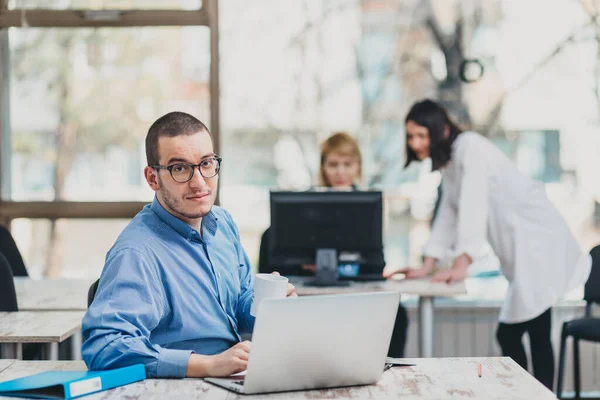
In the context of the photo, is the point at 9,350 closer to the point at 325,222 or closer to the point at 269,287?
the point at 269,287

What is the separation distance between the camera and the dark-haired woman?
3750 millimetres

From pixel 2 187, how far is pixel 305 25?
1.98 meters

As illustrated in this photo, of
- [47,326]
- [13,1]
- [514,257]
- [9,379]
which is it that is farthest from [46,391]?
[13,1]

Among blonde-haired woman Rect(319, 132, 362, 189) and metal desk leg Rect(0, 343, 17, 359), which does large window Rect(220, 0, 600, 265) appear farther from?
metal desk leg Rect(0, 343, 17, 359)

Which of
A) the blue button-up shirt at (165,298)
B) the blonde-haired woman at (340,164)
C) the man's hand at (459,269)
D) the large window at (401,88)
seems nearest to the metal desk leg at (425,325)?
the man's hand at (459,269)

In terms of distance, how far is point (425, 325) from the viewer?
12.4ft

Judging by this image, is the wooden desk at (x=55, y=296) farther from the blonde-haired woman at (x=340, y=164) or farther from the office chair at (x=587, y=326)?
the office chair at (x=587, y=326)

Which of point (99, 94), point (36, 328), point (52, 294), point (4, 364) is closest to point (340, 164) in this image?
point (99, 94)

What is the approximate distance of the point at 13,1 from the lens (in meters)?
4.80

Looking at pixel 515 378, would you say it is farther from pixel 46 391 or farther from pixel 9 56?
pixel 9 56

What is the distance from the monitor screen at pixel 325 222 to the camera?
3.63 m

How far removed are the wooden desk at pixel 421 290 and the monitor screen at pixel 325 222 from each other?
0.14 m

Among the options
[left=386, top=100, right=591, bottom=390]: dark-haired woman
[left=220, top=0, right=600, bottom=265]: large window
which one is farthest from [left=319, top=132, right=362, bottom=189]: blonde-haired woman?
[left=386, top=100, right=591, bottom=390]: dark-haired woman

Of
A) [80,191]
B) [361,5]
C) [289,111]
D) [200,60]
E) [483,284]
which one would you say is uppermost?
[361,5]
